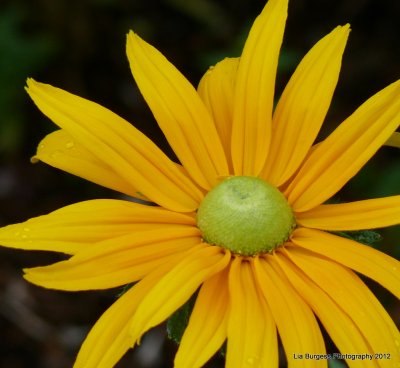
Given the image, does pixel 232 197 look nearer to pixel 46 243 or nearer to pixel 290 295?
pixel 290 295

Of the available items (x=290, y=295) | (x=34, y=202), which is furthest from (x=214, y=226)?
(x=34, y=202)

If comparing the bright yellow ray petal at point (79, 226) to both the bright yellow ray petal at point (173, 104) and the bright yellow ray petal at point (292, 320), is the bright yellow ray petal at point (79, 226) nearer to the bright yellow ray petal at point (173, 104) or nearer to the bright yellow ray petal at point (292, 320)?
the bright yellow ray petal at point (173, 104)

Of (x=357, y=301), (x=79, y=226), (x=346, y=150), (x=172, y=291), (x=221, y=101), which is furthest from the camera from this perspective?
(x=221, y=101)

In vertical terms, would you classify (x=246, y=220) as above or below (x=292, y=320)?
above

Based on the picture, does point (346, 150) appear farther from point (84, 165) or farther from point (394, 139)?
point (84, 165)

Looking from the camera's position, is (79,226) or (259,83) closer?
(79,226)

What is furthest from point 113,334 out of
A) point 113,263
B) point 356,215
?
point 356,215

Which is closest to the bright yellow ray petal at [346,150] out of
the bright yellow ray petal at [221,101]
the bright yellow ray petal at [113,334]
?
the bright yellow ray petal at [221,101]
